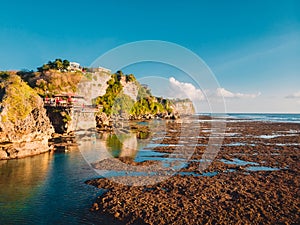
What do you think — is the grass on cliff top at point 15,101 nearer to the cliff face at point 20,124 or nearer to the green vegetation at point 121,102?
the cliff face at point 20,124

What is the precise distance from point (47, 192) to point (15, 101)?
70.7 feet

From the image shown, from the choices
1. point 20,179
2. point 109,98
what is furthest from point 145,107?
point 20,179

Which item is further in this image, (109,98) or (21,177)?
(109,98)

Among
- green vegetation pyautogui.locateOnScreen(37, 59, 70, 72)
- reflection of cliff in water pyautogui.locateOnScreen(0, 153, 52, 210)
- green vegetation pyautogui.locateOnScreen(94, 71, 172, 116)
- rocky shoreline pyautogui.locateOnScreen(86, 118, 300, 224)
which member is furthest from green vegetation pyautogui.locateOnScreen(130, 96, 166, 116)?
rocky shoreline pyautogui.locateOnScreen(86, 118, 300, 224)

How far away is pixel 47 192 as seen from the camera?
59.9 feet

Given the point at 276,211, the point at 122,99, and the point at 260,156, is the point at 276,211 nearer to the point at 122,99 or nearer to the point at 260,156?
the point at 260,156

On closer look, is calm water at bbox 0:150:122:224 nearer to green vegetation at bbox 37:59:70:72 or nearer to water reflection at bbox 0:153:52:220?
water reflection at bbox 0:153:52:220

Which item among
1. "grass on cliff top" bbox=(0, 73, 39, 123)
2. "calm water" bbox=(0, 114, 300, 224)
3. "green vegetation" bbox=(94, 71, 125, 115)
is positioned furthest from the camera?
"green vegetation" bbox=(94, 71, 125, 115)

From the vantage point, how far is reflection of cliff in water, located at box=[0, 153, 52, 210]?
677 inches

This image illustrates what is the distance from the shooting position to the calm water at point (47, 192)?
1414 centimetres

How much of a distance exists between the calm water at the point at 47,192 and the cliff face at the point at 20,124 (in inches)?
106

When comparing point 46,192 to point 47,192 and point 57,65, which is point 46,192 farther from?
point 57,65

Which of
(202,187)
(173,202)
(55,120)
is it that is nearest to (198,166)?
(202,187)

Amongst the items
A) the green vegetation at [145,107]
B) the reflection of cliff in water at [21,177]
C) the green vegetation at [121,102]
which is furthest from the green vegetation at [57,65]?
the reflection of cliff in water at [21,177]
